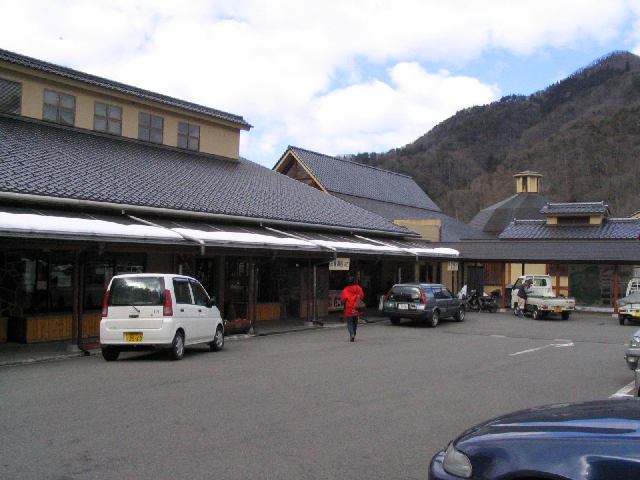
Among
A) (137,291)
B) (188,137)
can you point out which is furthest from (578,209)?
(137,291)

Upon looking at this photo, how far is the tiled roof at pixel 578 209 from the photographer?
40594mm

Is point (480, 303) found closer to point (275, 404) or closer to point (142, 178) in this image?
point (142, 178)

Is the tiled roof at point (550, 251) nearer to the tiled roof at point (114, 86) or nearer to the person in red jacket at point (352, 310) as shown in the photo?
the tiled roof at point (114, 86)

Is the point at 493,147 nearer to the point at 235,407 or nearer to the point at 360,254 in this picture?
the point at 360,254

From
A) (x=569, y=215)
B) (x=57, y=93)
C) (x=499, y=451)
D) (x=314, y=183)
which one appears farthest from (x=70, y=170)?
(x=569, y=215)

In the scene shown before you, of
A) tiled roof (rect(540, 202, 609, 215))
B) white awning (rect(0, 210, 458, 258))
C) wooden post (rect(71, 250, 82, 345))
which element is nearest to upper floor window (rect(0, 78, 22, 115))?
white awning (rect(0, 210, 458, 258))

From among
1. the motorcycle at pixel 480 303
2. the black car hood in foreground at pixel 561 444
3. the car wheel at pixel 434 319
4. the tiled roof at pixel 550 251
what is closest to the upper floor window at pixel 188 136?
the car wheel at pixel 434 319

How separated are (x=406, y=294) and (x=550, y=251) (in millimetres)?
12509

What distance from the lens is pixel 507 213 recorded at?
209 ft

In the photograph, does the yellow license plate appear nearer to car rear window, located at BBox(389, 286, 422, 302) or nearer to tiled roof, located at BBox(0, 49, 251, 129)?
tiled roof, located at BBox(0, 49, 251, 129)

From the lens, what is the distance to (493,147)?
3944 inches

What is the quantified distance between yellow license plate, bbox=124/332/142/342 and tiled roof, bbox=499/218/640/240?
30.7 m

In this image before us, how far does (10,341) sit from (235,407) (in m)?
10.1

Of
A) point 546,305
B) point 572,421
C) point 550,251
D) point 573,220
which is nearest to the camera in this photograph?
point 572,421
